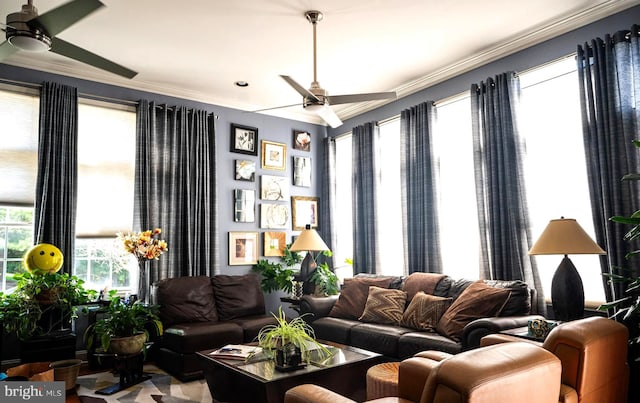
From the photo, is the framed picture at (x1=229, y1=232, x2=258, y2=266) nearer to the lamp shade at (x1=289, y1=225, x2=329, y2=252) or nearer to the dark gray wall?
the lamp shade at (x1=289, y1=225, x2=329, y2=252)

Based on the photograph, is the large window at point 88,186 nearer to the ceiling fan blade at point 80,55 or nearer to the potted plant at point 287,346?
the ceiling fan blade at point 80,55

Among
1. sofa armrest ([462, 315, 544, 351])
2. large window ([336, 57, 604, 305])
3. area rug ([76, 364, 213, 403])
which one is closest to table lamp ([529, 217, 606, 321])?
sofa armrest ([462, 315, 544, 351])

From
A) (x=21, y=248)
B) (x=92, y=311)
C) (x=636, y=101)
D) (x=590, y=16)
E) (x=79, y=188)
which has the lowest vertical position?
(x=92, y=311)

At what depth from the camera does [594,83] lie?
11.6 feet

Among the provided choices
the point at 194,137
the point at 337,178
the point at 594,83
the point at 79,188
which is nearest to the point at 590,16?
the point at 594,83

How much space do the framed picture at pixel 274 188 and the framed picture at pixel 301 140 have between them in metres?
0.54

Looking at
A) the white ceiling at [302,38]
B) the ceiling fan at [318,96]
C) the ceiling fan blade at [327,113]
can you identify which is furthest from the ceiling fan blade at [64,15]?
the ceiling fan blade at [327,113]

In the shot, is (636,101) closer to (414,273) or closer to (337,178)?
(414,273)

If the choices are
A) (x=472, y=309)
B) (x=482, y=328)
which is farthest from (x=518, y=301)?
(x=482, y=328)

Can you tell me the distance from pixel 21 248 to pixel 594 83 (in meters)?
5.37

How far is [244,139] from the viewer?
5.88m

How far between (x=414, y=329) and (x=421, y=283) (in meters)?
0.55

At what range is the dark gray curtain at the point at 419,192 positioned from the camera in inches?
190

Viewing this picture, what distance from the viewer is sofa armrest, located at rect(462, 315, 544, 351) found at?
3174 millimetres
